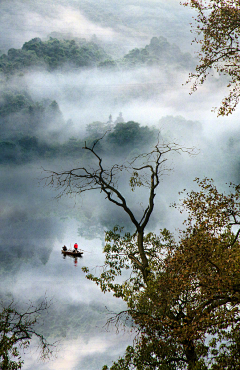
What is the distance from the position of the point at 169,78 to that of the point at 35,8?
83.0 metres

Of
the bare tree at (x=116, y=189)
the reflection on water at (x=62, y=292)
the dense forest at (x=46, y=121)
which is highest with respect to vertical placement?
the dense forest at (x=46, y=121)

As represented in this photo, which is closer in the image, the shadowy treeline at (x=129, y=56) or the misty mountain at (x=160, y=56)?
the misty mountain at (x=160, y=56)

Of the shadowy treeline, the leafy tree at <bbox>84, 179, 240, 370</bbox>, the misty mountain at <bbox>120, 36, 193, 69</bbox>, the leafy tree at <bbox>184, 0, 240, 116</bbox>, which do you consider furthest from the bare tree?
the shadowy treeline

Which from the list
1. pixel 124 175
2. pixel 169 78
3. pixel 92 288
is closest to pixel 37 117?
pixel 124 175

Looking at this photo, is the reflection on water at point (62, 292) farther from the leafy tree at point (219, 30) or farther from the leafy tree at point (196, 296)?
the leafy tree at point (219, 30)

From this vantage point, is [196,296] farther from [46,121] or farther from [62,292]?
[46,121]

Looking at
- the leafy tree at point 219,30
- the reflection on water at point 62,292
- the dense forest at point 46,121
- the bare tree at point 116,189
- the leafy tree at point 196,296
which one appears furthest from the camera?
the dense forest at point 46,121

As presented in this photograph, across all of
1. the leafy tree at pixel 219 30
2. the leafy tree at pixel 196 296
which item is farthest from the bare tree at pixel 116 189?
the leafy tree at pixel 219 30

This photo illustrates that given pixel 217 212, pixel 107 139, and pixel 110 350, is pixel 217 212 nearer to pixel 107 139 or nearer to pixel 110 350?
pixel 110 350

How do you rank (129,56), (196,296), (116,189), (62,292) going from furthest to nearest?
(129,56) < (62,292) < (116,189) < (196,296)

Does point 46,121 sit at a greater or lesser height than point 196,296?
greater

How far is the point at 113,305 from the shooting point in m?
113

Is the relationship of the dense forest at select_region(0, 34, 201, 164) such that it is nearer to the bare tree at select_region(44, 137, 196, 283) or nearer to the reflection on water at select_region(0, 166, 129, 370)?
the reflection on water at select_region(0, 166, 129, 370)

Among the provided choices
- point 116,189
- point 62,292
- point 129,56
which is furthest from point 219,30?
point 129,56
